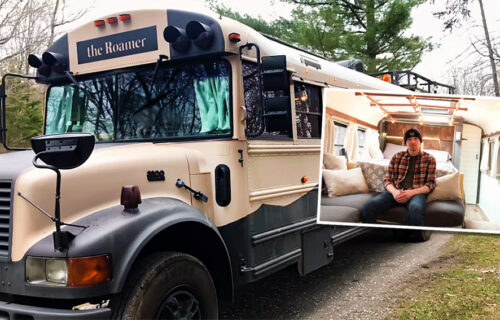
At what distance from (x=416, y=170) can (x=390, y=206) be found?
31 cm

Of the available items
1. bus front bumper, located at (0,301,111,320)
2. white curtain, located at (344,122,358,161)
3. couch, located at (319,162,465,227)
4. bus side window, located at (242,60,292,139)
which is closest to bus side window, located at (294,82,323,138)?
bus side window, located at (242,60,292,139)

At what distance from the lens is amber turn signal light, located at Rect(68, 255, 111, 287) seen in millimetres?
2324

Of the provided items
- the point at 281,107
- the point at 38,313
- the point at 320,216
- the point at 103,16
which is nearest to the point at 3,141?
the point at 103,16

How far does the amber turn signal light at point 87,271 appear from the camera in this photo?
2.32 meters

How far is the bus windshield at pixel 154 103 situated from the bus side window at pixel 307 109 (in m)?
1.00

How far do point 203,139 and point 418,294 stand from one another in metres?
2.82

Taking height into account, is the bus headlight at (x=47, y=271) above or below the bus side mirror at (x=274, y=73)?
below

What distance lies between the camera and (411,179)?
262 centimetres

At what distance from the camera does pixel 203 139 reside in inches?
133

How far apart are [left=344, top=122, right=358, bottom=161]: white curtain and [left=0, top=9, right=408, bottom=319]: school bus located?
471mm

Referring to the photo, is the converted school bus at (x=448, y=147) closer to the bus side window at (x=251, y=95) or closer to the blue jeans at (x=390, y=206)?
the blue jeans at (x=390, y=206)

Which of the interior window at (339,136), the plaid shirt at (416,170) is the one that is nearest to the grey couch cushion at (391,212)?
the plaid shirt at (416,170)

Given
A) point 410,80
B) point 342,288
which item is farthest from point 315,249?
point 410,80

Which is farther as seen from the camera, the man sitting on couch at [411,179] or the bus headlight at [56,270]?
the man sitting on couch at [411,179]
